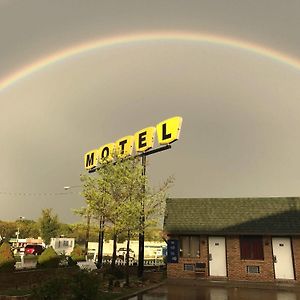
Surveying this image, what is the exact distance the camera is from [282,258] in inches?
1156

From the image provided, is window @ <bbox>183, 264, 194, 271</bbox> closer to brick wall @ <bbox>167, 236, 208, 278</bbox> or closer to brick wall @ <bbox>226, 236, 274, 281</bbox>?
brick wall @ <bbox>167, 236, 208, 278</bbox>

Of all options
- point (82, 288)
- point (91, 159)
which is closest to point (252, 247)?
point (82, 288)

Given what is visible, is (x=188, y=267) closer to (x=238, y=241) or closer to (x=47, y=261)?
(x=238, y=241)

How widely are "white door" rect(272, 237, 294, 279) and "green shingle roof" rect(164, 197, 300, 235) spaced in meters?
1.11

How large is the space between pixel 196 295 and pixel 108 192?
30.8 feet

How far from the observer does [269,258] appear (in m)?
29.5

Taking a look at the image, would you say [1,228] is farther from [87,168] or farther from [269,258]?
[269,258]

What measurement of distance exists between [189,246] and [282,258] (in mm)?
7990

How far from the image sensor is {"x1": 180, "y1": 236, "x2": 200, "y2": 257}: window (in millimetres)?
31375

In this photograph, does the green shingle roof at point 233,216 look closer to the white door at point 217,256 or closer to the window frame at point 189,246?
the window frame at point 189,246

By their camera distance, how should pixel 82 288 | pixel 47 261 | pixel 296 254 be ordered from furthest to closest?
pixel 296 254
pixel 47 261
pixel 82 288

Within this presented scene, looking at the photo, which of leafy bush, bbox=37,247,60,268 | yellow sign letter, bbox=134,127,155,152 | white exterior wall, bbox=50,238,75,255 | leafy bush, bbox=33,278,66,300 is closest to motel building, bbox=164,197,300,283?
yellow sign letter, bbox=134,127,155,152

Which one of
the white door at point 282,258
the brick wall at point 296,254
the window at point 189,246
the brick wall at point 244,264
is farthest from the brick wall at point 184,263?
the brick wall at point 296,254

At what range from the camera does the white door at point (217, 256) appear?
99.8ft
